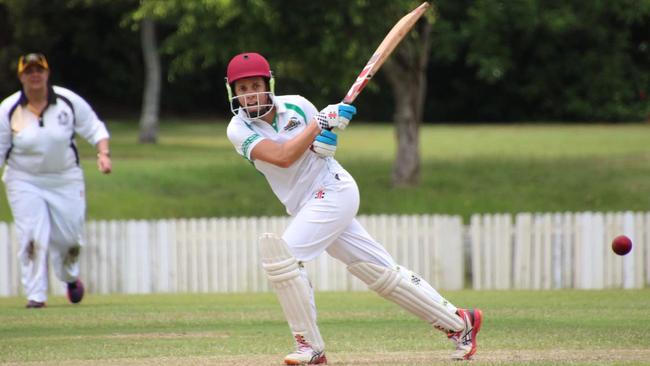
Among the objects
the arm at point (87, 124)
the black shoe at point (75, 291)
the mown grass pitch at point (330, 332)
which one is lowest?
the mown grass pitch at point (330, 332)

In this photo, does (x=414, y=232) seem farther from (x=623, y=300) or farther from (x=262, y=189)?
(x=262, y=189)

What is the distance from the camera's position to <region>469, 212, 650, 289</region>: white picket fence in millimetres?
13586

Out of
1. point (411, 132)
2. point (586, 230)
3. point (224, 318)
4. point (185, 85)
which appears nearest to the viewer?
point (224, 318)

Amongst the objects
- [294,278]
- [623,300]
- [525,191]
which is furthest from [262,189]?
[294,278]

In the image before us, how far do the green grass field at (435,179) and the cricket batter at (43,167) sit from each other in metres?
6.85

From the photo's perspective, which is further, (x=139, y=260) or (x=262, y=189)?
(x=262, y=189)

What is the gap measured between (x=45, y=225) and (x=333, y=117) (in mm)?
4741

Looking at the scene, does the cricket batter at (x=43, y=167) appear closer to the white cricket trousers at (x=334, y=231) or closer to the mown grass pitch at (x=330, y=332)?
the mown grass pitch at (x=330, y=332)

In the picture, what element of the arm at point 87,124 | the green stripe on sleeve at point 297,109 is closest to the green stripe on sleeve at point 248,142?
Answer: the green stripe on sleeve at point 297,109

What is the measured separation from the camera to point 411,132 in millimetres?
18781

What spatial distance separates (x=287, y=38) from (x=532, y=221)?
17.4 feet

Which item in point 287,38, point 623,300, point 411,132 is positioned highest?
point 287,38

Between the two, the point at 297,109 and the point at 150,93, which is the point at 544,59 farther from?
the point at 297,109

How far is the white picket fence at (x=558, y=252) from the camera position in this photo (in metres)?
13.6
